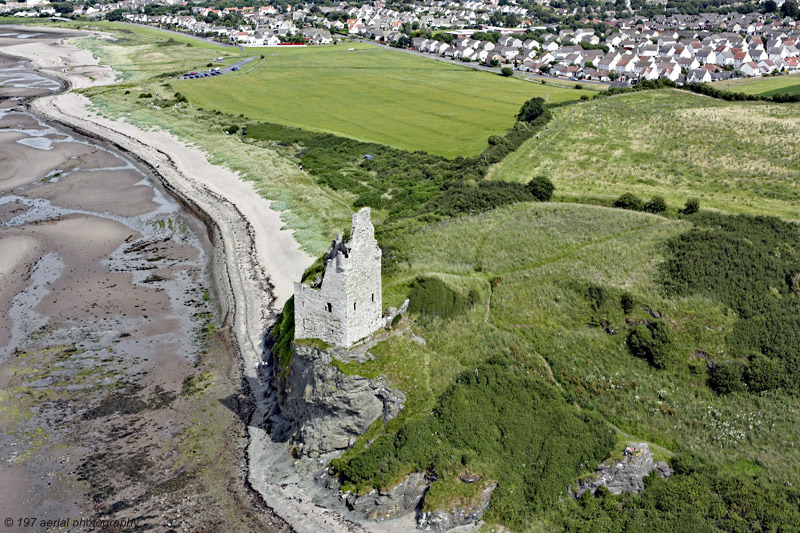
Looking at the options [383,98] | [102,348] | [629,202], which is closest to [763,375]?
[629,202]

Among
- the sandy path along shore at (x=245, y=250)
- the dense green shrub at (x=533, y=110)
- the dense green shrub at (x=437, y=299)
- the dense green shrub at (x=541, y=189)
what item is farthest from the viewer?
the dense green shrub at (x=533, y=110)

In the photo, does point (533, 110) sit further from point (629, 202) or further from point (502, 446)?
point (502, 446)

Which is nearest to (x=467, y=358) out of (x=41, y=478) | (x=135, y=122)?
(x=41, y=478)

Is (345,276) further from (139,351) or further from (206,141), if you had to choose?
(206,141)

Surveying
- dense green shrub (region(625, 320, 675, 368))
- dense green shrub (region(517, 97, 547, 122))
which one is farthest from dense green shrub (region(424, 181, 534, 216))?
dense green shrub (region(517, 97, 547, 122))

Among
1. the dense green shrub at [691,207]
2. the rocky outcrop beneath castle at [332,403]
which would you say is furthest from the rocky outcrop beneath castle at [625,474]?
the dense green shrub at [691,207]

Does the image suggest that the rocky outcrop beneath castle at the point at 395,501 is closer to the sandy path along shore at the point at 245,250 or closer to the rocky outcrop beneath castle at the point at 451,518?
the sandy path along shore at the point at 245,250
